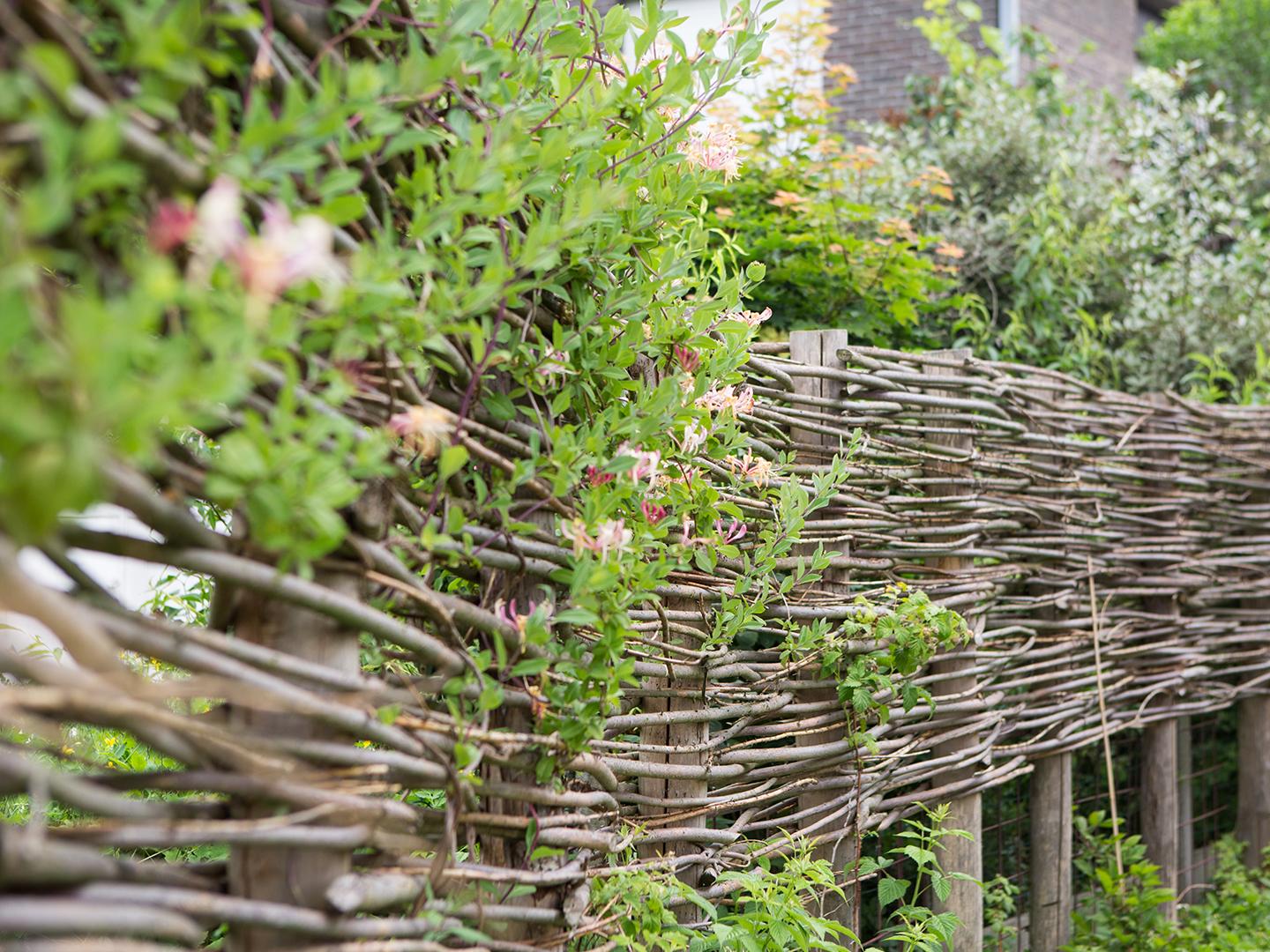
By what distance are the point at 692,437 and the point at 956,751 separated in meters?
1.83

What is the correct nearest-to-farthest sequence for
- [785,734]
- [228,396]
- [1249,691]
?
[228,396]
[785,734]
[1249,691]

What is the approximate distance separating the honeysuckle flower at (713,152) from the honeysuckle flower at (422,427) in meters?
0.69

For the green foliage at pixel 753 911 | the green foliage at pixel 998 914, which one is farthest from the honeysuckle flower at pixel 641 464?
the green foliage at pixel 998 914

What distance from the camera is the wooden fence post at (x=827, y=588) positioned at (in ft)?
8.78

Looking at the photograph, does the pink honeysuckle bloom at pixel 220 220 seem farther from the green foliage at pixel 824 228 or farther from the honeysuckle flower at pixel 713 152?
the green foliage at pixel 824 228

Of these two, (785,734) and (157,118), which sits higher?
(157,118)

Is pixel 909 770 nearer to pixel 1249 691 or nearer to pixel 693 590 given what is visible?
pixel 693 590

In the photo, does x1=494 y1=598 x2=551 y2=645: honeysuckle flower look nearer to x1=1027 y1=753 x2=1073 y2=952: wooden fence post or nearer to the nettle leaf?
the nettle leaf

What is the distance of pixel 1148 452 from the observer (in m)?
4.17

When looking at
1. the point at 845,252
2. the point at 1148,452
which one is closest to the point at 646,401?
the point at 845,252

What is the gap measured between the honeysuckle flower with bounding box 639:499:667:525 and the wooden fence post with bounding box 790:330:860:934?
965mm

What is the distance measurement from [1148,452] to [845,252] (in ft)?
4.65

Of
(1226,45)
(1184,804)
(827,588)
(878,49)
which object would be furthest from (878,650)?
(1226,45)

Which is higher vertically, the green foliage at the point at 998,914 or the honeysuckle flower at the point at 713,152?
the honeysuckle flower at the point at 713,152
